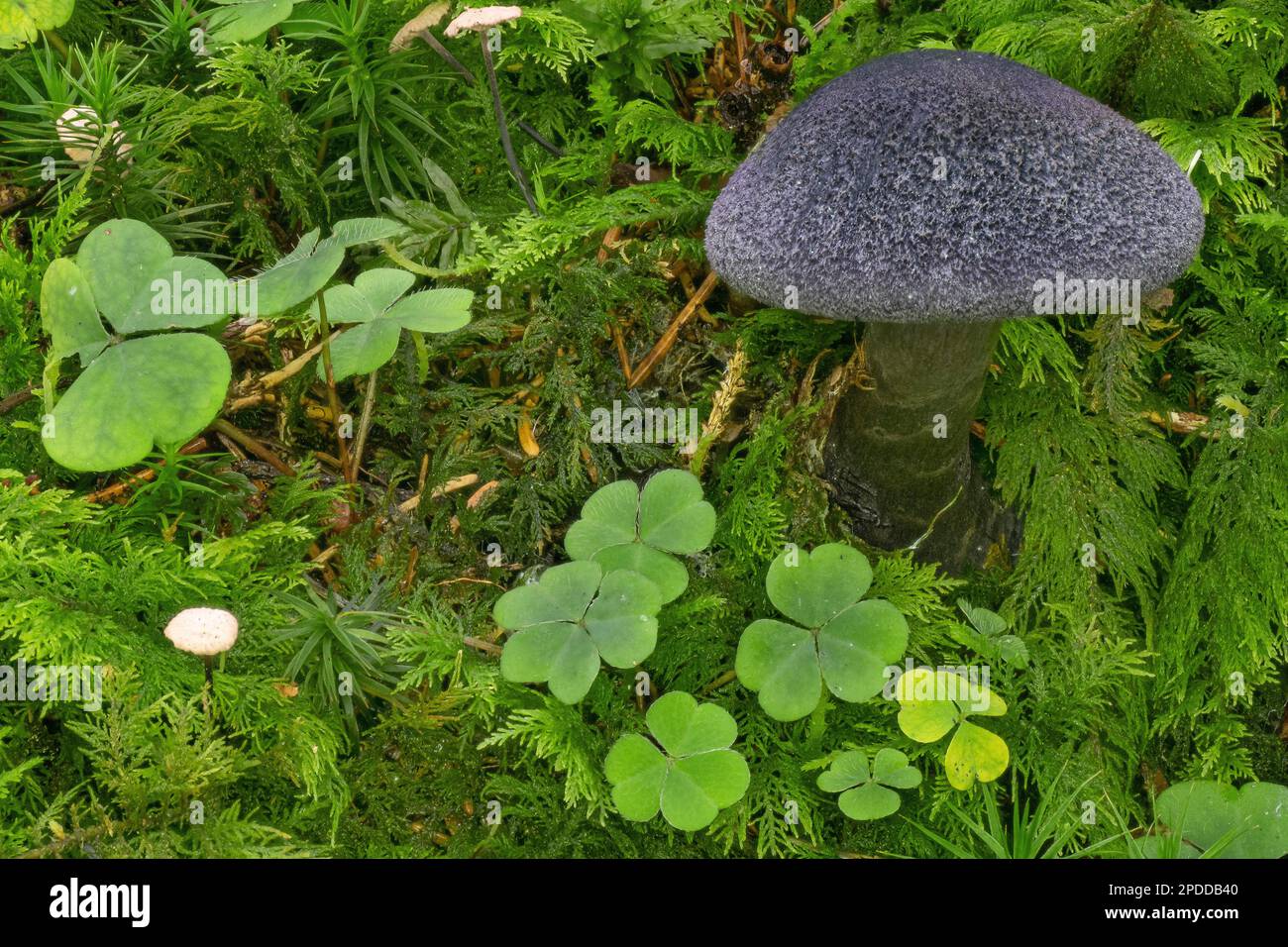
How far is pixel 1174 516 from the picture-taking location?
9.10 ft

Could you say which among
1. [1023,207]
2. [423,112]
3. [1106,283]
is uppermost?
[1023,207]

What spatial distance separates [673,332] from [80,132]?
166cm

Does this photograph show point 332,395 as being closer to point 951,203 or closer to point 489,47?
point 489,47

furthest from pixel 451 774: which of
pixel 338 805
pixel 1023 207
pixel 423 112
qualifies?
pixel 423 112

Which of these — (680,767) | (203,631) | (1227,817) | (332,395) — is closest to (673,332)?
(332,395)

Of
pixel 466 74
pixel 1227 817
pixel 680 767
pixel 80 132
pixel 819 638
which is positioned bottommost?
pixel 1227 817

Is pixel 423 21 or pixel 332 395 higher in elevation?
pixel 423 21

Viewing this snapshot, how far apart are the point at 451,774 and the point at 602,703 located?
361 millimetres

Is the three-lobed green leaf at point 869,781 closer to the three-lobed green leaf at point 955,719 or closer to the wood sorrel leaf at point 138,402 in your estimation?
the three-lobed green leaf at point 955,719

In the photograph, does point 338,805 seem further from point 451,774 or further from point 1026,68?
point 1026,68

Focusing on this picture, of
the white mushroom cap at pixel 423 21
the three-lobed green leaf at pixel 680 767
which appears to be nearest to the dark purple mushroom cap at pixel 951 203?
the three-lobed green leaf at pixel 680 767

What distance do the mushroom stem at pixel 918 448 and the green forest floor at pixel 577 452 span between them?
81 millimetres

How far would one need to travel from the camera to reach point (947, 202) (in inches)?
68.5

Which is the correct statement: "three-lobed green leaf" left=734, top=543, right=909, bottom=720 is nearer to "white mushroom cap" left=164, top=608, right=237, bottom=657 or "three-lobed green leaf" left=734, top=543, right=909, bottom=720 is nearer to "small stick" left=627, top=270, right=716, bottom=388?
"small stick" left=627, top=270, right=716, bottom=388
